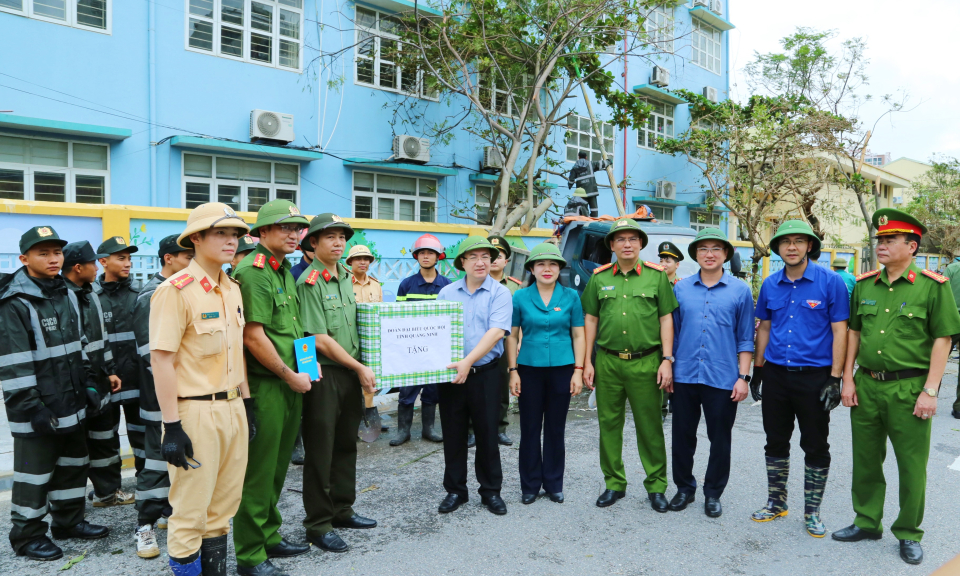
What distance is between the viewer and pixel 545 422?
492 cm

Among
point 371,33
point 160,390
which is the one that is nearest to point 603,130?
point 371,33

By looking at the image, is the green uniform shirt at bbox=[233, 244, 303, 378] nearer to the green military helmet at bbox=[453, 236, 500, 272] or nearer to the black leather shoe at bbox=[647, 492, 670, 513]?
the green military helmet at bbox=[453, 236, 500, 272]

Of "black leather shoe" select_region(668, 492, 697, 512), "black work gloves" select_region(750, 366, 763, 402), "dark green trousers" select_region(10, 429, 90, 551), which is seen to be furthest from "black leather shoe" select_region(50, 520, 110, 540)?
"black work gloves" select_region(750, 366, 763, 402)

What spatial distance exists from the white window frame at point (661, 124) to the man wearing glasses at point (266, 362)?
1757 cm

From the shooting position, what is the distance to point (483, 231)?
11805mm

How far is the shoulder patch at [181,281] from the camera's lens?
311 centimetres

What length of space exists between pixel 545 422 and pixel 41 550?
10.8 feet

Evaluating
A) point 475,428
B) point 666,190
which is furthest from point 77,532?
point 666,190

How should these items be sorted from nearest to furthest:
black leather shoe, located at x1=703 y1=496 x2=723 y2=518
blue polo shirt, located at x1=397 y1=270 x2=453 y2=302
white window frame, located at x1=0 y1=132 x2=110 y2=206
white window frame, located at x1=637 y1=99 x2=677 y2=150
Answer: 1. black leather shoe, located at x1=703 y1=496 x2=723 y2=518
2. blue polo shirt, located at x1=397 y1=270 x2=453 y2=302
3. white window frame, located at x1=0 y1=132 x2=110 y2=206
4. white window frame, located at x1=637 y1=99 x2=677 y2=150

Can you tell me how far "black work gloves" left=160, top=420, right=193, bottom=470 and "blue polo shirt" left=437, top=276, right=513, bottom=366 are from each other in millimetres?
2093

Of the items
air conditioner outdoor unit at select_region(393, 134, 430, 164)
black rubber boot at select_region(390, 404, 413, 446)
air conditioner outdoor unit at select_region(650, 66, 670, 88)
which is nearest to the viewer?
black rubber boot at select_region(390, 404, 413, 446)

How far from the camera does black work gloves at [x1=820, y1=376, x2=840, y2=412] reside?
4.23 metres

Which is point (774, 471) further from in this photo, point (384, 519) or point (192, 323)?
point (192, 323)

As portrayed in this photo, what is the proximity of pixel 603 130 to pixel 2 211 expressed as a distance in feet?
47.0
